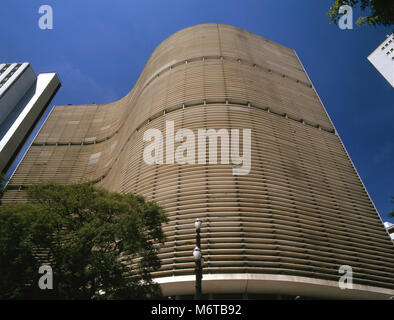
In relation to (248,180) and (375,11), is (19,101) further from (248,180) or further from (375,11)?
(375,11)

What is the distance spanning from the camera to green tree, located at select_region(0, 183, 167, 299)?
8.00 metres

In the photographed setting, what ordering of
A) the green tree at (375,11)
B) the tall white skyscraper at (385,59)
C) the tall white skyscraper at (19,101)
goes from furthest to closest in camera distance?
the tall white skyscraper at (385,59) → the tall white skyscraper at (19,101) → the green tree at (375,11)

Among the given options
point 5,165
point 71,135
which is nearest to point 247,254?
point 71,135

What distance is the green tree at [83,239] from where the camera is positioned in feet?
26.2

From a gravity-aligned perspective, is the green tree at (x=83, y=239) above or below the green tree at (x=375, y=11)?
below

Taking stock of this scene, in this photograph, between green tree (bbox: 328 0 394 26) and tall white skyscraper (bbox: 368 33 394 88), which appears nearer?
green tree (bbox: 328 0 394 26)

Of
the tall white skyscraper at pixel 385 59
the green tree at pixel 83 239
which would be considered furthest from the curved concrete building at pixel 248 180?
the tall white skyscraper at pixel 385 59

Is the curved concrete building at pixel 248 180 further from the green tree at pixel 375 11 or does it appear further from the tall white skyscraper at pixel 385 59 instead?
the tall white skyscraper at pixel 385 59

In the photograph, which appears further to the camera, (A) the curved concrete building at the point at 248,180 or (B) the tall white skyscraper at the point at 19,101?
(B) the tall white skyscraper at the point at 19,101

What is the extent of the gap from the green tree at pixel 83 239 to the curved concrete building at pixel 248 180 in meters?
2.14

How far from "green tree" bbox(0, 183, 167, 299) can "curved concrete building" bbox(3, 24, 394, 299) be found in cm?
214

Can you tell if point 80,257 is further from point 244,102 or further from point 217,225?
point 244,102

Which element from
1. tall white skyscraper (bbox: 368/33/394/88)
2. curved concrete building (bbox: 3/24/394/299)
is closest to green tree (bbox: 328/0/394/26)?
curved concrete building (bbox: 3/24/394/299)

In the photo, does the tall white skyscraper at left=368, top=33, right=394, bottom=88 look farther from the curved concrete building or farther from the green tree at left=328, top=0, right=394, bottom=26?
the green tree at left=328, top=0, right=394, bottom=26
